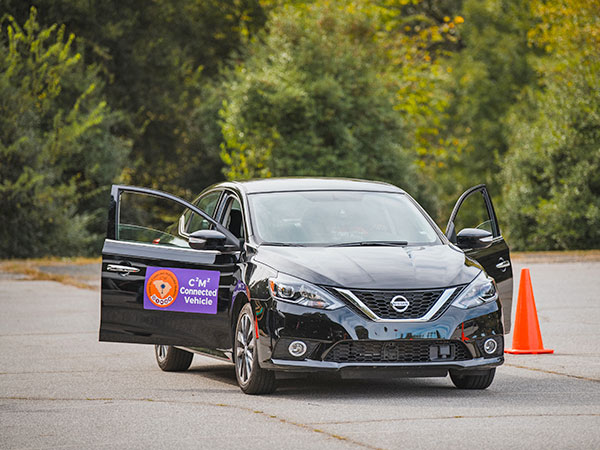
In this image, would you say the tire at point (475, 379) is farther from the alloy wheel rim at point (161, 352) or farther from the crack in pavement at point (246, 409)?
the alloy wheel rim at point (161, 352)

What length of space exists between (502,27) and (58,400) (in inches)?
1861

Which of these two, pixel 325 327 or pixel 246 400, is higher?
pixel 325 327

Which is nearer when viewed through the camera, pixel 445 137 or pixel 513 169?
pixel 513 169

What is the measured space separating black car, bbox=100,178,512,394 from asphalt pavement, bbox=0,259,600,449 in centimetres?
32

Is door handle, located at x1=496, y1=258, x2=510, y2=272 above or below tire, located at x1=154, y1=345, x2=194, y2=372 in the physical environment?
above

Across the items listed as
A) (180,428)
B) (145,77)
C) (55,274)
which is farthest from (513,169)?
(180,428)

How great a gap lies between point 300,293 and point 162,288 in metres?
1.48

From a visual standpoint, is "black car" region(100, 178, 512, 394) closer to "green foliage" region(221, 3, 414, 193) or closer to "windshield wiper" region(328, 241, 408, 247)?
"windshield wiper" region(328, 241, 408, 247)

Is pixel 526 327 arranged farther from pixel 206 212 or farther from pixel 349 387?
pixel 206 212

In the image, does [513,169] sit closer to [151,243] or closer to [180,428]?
[151,243]

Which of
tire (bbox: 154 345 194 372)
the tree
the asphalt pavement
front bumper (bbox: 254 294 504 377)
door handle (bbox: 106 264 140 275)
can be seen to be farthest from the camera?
the tree

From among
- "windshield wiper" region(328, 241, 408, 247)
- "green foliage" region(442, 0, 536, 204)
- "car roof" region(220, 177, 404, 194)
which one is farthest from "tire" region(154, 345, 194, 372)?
"green foliage" region(442, 0, 536, 204)

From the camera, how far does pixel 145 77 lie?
4069 centimetres

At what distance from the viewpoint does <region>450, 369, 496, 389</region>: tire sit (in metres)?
9.07
